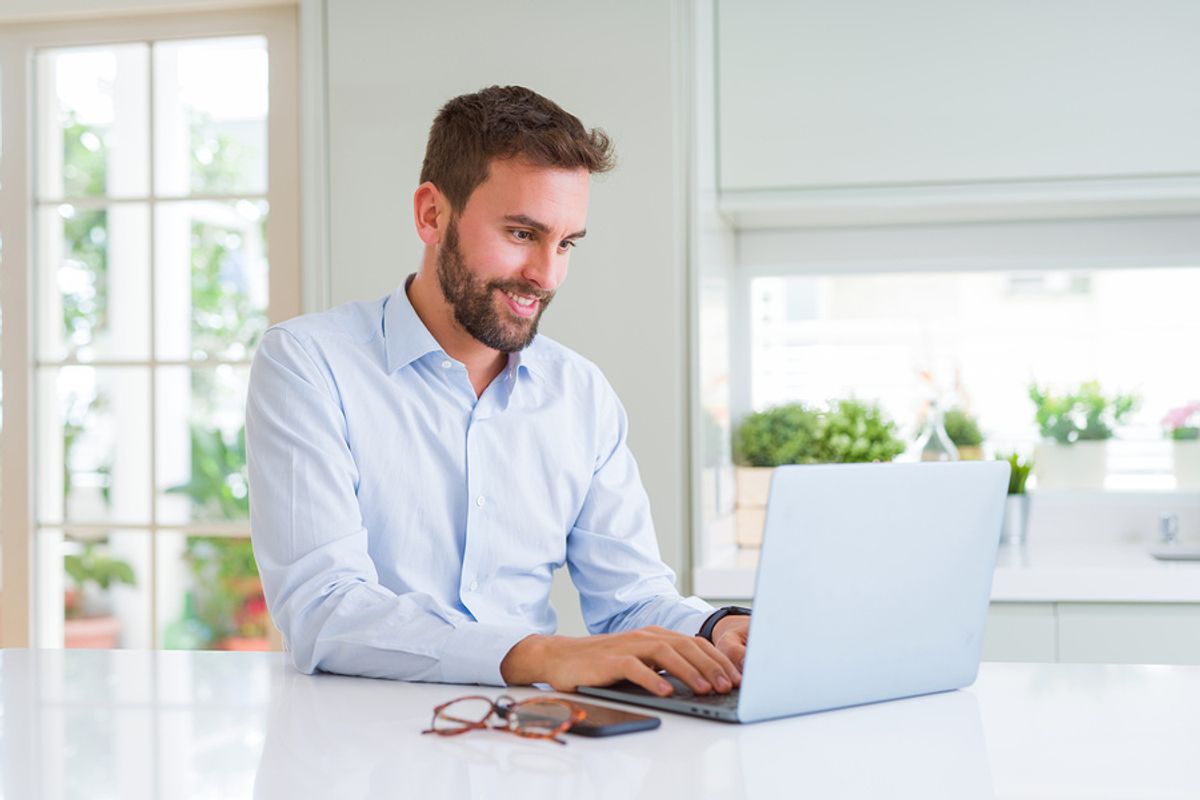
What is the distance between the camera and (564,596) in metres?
2.89

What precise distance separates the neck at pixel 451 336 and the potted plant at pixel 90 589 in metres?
5.90

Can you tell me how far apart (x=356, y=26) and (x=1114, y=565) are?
205 centimetres

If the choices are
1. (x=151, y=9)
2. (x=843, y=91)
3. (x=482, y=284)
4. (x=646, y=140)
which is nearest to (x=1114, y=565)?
(x=843, y=91)

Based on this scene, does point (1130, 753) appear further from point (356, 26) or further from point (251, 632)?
point (251, 632)

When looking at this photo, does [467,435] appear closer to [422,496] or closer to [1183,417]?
[422,496]

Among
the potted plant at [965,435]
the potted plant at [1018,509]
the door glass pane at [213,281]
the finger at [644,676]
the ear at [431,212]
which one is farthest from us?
the door glass pane at [213,281]

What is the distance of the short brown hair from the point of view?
1.73 meters

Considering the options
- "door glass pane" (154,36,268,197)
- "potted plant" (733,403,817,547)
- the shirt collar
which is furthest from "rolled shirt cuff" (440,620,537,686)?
"door glass pane" (154,36,268,197)

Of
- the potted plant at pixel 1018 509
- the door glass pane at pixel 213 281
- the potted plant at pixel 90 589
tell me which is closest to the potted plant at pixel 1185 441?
the potted plant at pixel 1018 509

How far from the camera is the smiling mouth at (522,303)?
1.77 meters

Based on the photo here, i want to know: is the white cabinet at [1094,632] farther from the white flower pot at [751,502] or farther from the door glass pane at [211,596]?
the door glass pane at [211,596]

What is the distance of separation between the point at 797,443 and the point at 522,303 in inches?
59.0

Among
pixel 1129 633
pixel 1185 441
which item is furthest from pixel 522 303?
pixel 1185 441

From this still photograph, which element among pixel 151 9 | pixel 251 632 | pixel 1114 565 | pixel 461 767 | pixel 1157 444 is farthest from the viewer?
pixel 251 632
